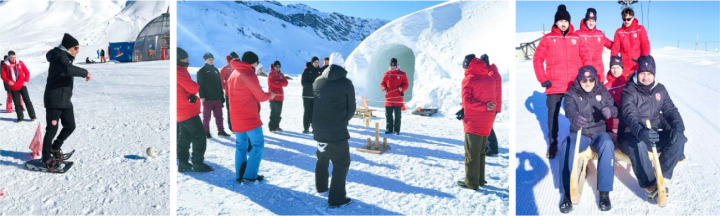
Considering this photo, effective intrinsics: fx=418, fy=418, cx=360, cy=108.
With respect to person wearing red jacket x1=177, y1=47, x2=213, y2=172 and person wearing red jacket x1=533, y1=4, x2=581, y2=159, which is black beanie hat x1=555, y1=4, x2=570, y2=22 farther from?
person wearing red jacket x1=177, y1=47, x2=213, y2=172

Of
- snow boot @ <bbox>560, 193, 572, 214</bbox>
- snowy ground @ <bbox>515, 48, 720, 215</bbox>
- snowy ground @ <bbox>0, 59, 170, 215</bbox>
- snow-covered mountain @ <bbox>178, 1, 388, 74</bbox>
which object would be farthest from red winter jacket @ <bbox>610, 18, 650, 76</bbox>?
snow-covered mountain @ <bbox>178, 1, 388, 74</bbox>

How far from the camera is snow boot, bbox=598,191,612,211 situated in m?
2.94

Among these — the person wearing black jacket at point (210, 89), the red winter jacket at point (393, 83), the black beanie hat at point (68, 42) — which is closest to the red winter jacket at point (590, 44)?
the red winter jacket at point (393, 83)

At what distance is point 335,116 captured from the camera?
116 inches

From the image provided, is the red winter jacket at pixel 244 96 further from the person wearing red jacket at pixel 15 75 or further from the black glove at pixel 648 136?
the person wearing red jacket at pixel 15 75

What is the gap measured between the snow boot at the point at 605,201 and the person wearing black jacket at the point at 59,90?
4.29 meters

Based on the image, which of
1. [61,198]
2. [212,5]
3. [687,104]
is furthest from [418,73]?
[212,5]

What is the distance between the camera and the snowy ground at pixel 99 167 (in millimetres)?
3330

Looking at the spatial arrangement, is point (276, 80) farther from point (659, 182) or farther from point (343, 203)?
point (659, 182)

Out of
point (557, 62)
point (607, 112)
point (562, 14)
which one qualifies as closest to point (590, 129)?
point (607, 112)

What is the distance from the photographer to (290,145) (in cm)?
505

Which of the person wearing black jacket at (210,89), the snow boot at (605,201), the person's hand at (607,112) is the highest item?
the person wearing black jacket at (210,89)

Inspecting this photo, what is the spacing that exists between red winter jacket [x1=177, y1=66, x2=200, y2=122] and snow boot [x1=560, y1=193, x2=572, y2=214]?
3.07m

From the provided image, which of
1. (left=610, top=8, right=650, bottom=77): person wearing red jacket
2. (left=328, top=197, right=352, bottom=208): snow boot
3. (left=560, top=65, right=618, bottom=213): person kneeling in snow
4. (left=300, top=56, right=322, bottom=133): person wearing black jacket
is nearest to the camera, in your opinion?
(left=560, top=65, right=618, bottom=213): person kneeling in snow
